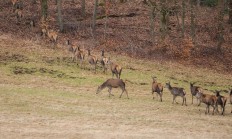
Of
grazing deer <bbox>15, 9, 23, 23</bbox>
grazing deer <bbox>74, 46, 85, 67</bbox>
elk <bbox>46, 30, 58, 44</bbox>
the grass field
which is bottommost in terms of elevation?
the grass field

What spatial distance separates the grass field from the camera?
18062mm

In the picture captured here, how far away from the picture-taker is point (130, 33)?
1668 inches

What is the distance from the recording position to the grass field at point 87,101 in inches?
711

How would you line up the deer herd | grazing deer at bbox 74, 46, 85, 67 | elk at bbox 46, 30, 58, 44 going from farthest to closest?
1. elk at bbox 46, 30, 58, 44
2. grazing deer at bbox 74, 46, 85, 67
3. the deer herd

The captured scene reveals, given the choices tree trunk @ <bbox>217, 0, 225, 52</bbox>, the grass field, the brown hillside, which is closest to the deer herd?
the grass field

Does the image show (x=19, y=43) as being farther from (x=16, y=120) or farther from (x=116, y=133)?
(x=116, y=133)

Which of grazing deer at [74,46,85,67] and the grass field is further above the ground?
grazing deer at [74,46,85,67]

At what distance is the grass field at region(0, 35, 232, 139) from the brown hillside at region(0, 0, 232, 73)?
2.31 metres

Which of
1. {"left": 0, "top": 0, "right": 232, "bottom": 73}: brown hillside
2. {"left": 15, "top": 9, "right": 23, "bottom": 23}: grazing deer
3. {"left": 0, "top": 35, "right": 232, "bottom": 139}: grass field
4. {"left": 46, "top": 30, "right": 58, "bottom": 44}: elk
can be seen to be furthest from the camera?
{"left": 15, "top": 9, "right": 23, "bottom": 23}: grazing deer

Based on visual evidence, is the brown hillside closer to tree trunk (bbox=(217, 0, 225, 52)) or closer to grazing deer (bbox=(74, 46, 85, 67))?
tree trunk (bbox=(217, 0, 225, 52))

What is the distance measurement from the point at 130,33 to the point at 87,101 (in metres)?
19.8

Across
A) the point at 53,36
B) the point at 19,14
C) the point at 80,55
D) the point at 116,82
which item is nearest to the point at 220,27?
the point at 80,55

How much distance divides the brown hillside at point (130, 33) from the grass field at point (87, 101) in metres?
2.31

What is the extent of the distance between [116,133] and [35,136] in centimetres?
316
